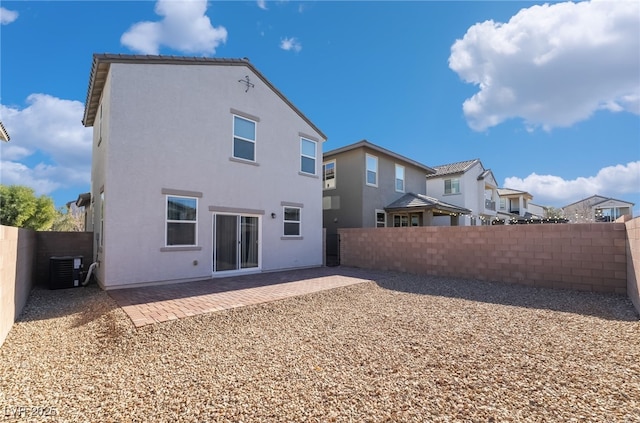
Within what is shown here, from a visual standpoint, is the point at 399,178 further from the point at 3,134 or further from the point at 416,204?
the point at 3,134

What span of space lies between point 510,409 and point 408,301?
14.3 feet

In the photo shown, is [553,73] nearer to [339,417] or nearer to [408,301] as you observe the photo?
[408,301]

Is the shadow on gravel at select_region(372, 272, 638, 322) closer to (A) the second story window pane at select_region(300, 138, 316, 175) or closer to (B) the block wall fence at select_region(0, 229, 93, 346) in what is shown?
(A) the second story window pane at select_region(300, 138, 316, 175)

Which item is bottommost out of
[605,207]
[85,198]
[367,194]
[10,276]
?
[10,276]

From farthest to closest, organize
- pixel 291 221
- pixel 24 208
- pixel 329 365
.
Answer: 1. pixel 24 208
2. pixel 291 221
3. pixel 329 365

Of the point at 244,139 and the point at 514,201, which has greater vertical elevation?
the point at 514,201

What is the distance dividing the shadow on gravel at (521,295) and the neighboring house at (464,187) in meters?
14.4

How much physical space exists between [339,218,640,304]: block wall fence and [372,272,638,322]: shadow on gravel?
366 millimetres

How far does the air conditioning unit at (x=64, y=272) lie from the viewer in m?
8.60

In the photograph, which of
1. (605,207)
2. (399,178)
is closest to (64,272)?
(399,178)

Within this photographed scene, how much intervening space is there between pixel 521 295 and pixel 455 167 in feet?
65.0

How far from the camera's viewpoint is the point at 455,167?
25.5 meters

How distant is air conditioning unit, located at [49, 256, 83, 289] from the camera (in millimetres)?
8602

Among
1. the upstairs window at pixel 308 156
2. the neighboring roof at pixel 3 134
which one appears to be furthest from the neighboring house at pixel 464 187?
the neighboring roof at pixel 3 134
